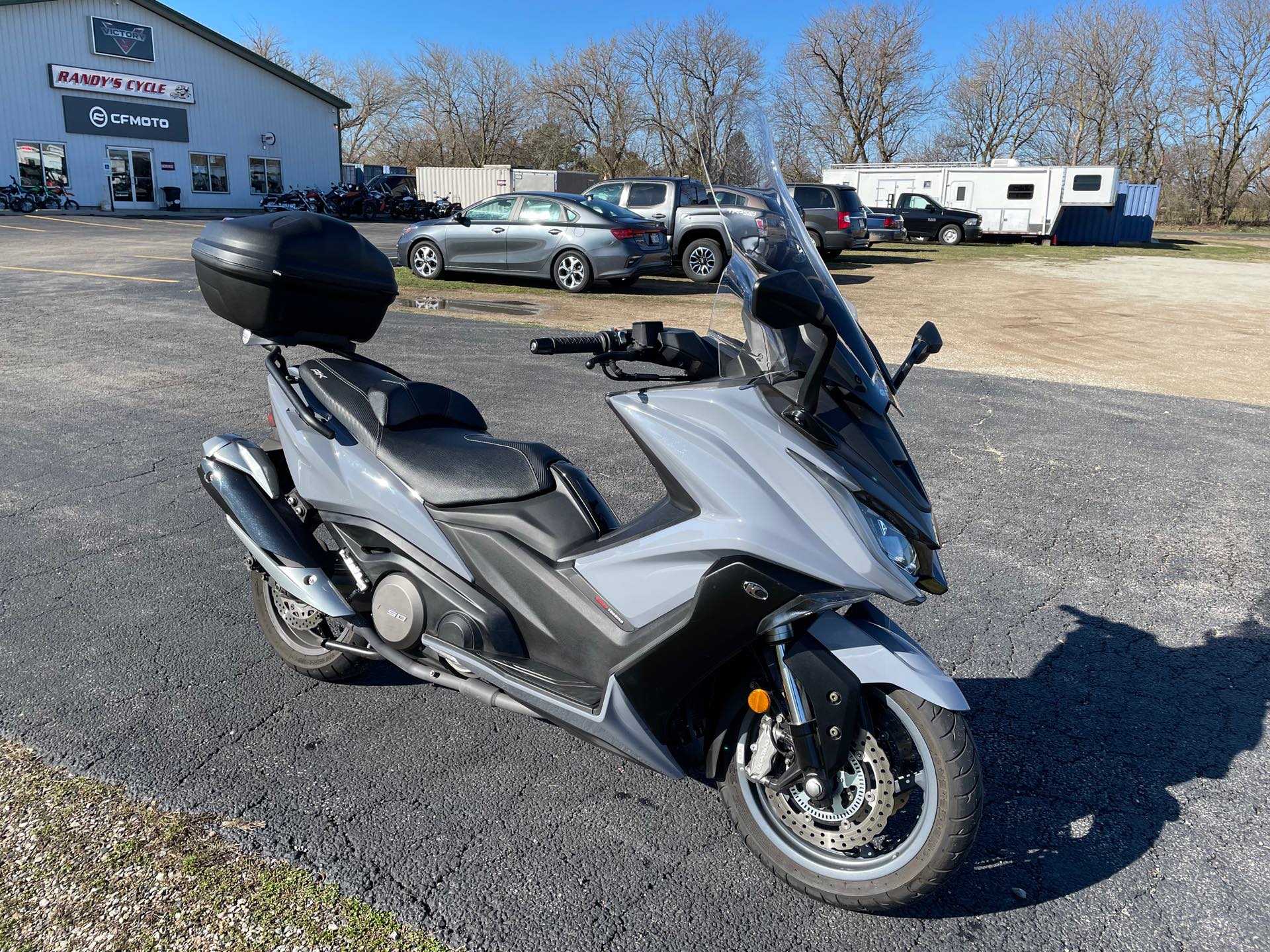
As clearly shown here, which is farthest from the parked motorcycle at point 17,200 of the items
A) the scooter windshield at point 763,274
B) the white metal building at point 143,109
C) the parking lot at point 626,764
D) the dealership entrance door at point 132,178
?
the scooter windshield at point 763,274

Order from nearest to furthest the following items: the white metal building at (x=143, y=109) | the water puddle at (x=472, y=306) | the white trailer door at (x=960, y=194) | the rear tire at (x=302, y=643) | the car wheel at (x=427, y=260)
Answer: the rear tire at (x=302, y=643), the water puddle at (x=472, y=306), the car wheel at (x=427, y=260), the white metal building at (x=143, y=109), the white trailer door at (x=960, y=194)

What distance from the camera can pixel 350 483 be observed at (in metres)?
2.99

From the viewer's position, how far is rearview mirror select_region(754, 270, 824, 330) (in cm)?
207

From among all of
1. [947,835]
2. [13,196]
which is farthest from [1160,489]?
[13,196]

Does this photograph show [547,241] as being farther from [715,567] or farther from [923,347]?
[715,567]

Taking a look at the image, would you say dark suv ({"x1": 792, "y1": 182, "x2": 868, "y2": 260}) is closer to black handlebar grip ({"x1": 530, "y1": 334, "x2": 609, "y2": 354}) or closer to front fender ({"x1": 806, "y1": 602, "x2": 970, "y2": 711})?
black handlebar grip ({"x1": 530, "y1": 334, "x2": 609, "y2": 354})

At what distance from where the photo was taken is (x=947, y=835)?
2.23 m

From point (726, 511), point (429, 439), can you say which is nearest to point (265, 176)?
point (429, 439)

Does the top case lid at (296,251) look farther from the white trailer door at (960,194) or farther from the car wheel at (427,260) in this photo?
the white trailer door at (960,194)

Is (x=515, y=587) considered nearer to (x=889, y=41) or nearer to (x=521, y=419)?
(x=521, y=419)

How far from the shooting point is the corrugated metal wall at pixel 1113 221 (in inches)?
1389

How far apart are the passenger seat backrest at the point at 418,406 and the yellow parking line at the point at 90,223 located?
24.8 metres

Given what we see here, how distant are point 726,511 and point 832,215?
20.1m

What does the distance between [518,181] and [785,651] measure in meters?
39.9
